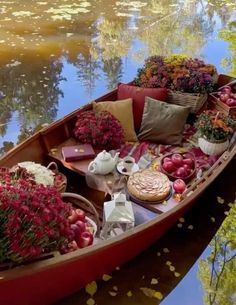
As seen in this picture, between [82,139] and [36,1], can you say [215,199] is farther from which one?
[36,1]

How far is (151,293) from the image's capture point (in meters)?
2.63

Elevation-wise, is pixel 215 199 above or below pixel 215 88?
below

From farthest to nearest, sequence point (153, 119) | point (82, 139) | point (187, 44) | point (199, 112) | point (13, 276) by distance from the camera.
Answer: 1. point (187, 44)
2. point (199, 112)
3. point (153, 119)
4. point (82, 139)
5. point (13, 276)

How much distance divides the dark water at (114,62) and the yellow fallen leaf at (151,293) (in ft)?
0.08

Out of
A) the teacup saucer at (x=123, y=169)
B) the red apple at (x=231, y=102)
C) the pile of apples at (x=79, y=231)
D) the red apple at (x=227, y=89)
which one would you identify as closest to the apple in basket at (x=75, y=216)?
the pile of apples at (x=79, y=231)

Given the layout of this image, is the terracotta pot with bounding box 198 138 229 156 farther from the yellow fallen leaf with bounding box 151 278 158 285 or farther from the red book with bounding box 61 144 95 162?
the yellow fallen leaf with bounding box 151 278 158 285

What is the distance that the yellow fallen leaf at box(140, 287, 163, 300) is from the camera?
8.60ft

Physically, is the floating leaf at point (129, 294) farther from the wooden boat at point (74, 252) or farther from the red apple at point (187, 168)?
the red apple at point (187, 168)

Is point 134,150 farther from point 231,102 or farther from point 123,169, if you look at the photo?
point 231,102

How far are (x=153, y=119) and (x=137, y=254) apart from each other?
129cm

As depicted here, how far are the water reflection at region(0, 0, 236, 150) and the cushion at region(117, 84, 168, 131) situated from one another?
4.51 feet

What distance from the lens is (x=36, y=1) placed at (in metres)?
8.91

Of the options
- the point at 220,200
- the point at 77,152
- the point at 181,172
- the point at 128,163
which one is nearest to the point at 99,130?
the point at 77,152

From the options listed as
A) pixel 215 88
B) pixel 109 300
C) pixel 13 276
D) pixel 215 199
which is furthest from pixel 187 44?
pixel 13 276
